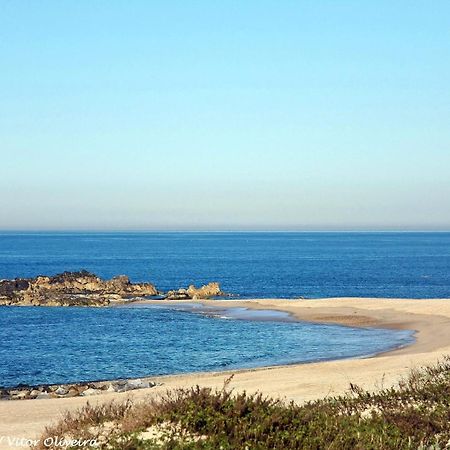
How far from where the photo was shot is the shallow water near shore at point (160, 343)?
31.1 meters

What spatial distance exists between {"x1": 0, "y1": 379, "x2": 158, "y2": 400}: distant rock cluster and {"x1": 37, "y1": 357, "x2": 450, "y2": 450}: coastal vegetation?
43.1ft

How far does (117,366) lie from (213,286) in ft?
121

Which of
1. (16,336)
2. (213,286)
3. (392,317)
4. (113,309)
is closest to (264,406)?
(16,336)

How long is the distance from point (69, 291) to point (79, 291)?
98 cm

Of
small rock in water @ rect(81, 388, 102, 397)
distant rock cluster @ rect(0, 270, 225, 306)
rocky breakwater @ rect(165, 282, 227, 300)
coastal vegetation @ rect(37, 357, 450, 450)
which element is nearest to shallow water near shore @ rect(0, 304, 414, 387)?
small rock in water @ rect(81, 388, 102, 397)

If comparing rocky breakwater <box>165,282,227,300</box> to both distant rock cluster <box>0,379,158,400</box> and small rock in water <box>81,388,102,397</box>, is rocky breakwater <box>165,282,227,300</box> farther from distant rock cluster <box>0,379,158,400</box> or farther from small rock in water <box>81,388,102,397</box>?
small rock in water <box>81,388,102,397</box>

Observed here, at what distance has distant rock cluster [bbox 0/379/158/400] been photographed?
25156mm

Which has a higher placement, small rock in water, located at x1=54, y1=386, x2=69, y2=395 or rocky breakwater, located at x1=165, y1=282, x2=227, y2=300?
small rock in water, located at x1=54, y1=386, x2=69, y2=395

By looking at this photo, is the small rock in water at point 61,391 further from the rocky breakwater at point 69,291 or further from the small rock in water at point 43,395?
the rocky breakwater at point 69,291

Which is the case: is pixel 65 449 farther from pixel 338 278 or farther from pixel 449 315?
pixel 338 278

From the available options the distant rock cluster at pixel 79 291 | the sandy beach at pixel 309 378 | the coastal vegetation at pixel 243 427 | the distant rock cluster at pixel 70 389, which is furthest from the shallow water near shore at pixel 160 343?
the coastal vegetation at pixel 243 427

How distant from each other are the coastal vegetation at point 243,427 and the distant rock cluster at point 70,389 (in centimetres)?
1313

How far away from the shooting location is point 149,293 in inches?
2763

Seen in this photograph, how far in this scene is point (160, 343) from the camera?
3838 centimetres
